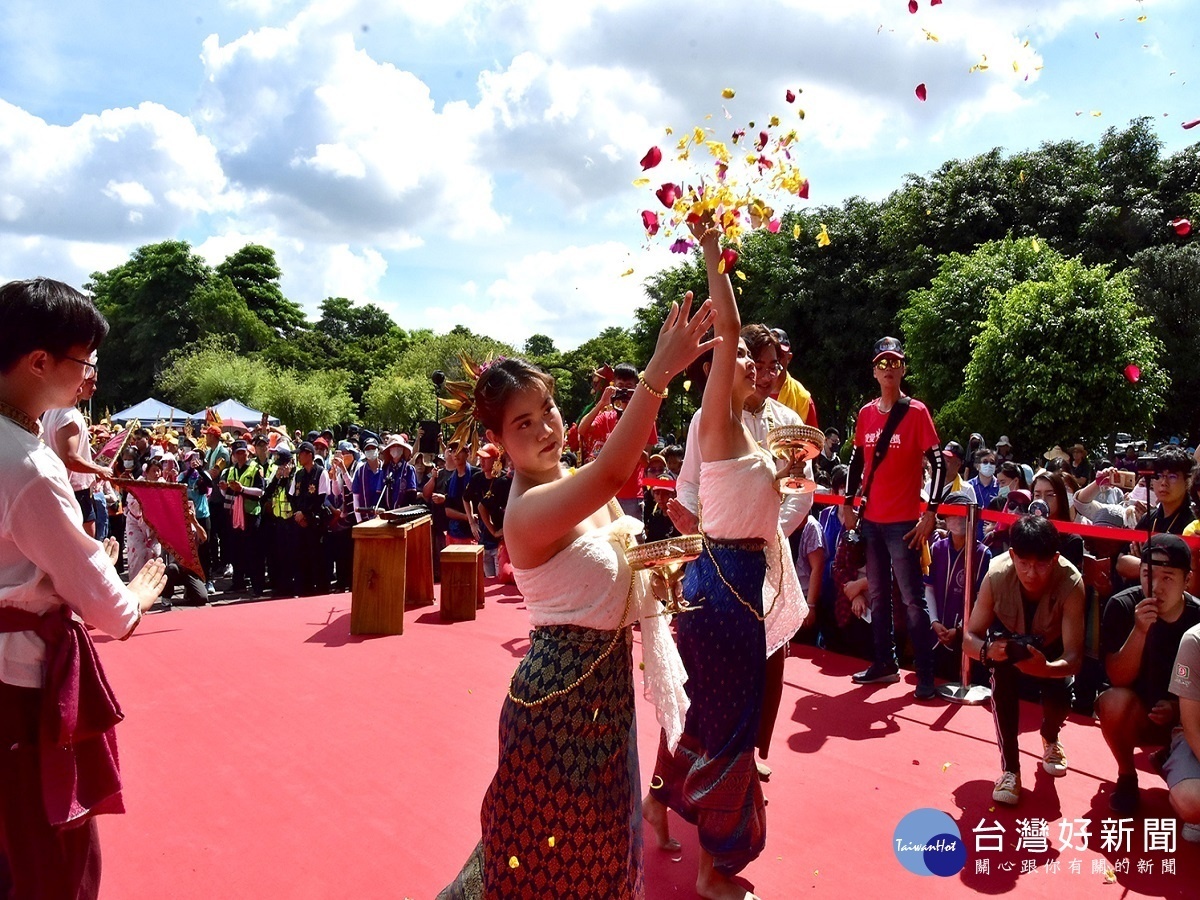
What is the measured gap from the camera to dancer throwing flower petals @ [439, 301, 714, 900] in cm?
210

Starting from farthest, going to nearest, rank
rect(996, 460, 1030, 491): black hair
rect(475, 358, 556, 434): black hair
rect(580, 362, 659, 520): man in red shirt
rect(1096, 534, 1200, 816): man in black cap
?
rect(996, 460, 1030, 491): black hair < rect(580, 362, 659, 520): man in red shirt < rect(1096, 534, 1200, 816): man in black cap < rect(475, 358, 556, 434): black hair

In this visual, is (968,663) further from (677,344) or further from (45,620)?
(45,620)

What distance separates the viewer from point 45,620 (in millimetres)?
2043

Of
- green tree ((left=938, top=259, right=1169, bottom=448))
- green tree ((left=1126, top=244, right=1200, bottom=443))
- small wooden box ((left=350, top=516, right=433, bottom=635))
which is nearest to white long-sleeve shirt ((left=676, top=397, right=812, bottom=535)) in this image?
small wooden box ((left=350, top=516, right=433, bottom=635))

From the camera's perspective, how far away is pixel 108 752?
2.17 m

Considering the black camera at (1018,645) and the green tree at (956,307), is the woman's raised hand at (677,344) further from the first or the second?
the green tree at (956,307)

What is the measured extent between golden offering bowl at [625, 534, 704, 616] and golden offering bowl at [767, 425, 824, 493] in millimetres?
952

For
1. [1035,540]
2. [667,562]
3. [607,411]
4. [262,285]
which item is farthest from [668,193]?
[262,285]

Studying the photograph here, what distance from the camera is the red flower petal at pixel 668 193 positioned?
8.89ft

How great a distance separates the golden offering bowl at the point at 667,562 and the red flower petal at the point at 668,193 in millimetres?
1175

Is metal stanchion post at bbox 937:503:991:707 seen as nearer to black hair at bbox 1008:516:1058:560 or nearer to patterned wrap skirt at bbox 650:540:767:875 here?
black hair at bbox 1008:516:1058:560

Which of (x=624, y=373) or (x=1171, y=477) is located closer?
(x=1171, y=477)

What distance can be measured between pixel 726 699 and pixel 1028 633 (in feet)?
6.29

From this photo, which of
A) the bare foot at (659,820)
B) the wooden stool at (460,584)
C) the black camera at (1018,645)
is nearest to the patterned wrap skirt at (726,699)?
the bare foot at (659,820)
